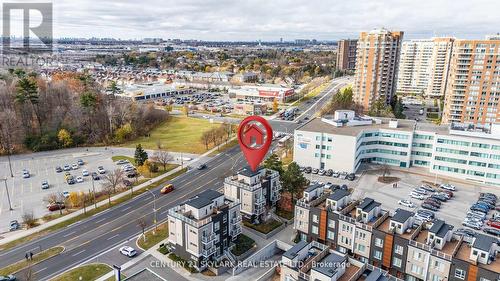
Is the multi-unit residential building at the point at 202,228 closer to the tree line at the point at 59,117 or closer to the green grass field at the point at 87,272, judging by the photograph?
the green grass field at the point at 87,272

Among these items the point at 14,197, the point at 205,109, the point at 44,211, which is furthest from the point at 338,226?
the point at 205,109

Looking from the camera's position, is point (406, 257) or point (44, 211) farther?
point (44, 211)

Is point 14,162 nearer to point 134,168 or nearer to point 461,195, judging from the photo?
point 134,168

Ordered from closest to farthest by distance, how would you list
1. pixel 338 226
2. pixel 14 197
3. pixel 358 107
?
pixel 338 226 → pixel 14 197 → pixel 358 107

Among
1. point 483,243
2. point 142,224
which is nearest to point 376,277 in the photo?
point 483,243

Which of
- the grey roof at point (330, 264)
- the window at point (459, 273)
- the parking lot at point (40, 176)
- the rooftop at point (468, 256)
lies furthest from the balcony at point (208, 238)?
the parking lot at point (40, 176)

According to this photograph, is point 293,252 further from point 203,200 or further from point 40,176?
point 40,176

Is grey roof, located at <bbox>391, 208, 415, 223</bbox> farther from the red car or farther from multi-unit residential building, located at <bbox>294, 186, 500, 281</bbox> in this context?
the red car
